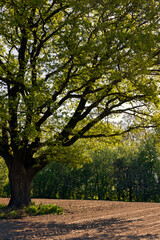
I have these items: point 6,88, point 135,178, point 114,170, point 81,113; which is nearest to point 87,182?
point 114,170

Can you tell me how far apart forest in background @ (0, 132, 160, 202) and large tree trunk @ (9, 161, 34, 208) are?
502 inches

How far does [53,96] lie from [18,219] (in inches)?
225

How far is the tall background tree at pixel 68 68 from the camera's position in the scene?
10938 millimetres

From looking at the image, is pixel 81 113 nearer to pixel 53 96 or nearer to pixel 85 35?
pixel 53 96

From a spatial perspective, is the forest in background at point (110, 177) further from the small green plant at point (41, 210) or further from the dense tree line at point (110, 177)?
the small green plant at point (41, 210)

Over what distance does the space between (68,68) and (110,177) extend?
1723 centimetres

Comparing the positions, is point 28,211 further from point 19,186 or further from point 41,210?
point 19,186

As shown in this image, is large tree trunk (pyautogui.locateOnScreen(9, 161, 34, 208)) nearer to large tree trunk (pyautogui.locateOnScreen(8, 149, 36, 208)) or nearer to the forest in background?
large tree trunk (pyautogui.locateOnScreen(8, 149, 36, 208))

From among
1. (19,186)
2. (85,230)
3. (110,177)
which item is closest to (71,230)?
(85,230)

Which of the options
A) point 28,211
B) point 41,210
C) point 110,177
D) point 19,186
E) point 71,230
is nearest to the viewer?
point 71,230

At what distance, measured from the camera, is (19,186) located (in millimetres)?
13836

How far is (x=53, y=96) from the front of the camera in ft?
41.9

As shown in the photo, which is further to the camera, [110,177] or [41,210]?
[110,177]

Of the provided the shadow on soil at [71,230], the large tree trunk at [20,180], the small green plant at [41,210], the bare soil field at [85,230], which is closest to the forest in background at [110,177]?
the large tree trunk at [20,180]
